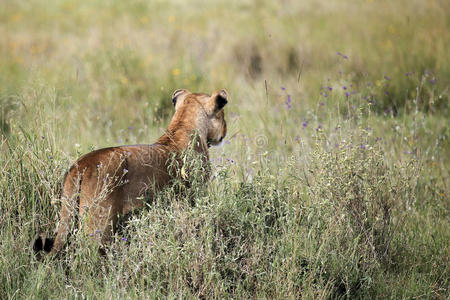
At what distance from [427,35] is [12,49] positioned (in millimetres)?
8455

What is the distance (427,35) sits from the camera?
8.56 metres

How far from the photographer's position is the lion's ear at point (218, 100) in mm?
4477

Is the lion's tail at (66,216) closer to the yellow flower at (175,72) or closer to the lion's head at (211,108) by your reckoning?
the lion's head at (211,108)

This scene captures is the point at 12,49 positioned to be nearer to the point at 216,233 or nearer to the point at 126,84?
the point at 126,84

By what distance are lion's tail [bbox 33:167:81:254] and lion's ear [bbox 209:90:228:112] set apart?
58.2 inches

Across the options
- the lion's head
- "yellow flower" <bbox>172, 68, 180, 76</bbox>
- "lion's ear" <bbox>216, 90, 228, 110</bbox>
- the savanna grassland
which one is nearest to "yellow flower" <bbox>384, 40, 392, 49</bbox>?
the savanna grassland

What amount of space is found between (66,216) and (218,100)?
1661mm

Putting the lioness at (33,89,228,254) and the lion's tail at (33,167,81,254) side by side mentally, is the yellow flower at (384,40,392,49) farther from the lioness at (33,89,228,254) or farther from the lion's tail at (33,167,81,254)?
the lion's tail at (33,167,81,254)

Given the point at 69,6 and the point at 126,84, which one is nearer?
the point at 126,84

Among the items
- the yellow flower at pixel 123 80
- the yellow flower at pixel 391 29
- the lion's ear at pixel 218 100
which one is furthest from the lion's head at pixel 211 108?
the yellow flower at pixel 391 29

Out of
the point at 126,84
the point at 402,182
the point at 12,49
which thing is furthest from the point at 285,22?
the point at 402,182

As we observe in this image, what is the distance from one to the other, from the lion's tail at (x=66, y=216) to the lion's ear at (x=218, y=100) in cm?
148

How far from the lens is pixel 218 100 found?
4.52 m

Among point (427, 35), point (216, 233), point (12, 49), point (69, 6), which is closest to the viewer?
point (216, 233)
